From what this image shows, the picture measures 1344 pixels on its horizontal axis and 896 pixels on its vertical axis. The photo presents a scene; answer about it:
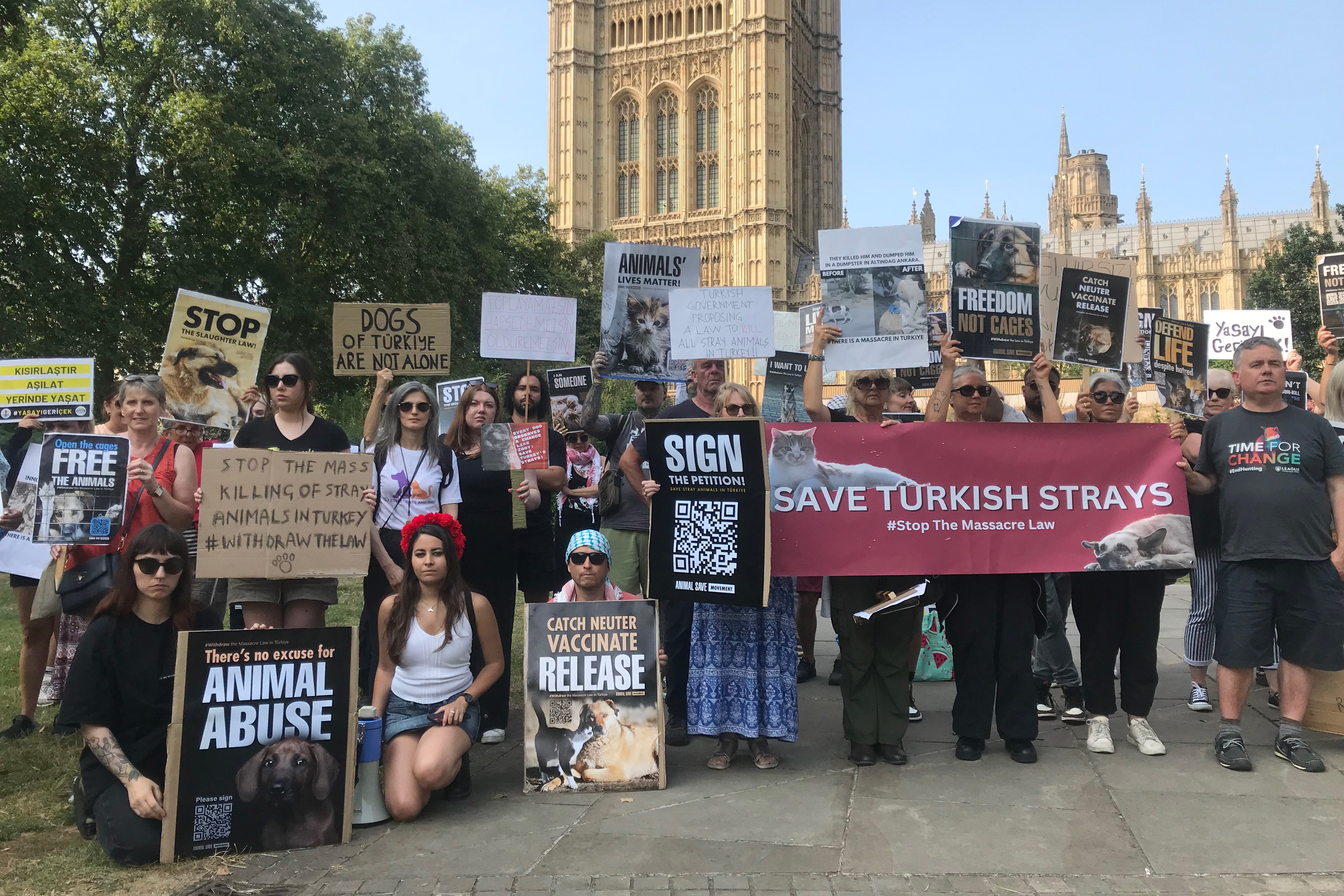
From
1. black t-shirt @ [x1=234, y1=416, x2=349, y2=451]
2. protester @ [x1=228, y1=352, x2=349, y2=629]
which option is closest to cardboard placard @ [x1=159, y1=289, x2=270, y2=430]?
protester @ [x1=228, y1=352, x2=349, y2=629]

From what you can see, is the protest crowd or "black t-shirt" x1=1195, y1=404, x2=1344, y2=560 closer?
the protest crowd

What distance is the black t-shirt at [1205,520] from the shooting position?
241 inches

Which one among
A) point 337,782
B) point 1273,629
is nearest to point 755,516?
point 337,782

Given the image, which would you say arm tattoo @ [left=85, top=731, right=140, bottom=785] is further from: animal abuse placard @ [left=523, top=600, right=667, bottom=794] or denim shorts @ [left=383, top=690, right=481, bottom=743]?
animal abuse placard @ [left=523, top=600, right=667, bottom=794]

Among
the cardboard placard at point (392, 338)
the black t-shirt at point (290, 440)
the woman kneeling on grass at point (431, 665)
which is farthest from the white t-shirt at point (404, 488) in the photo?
the cardboard placard at point (392, 338)

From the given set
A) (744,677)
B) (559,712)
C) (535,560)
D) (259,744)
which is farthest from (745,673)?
(259,744)

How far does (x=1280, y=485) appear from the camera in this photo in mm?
5273

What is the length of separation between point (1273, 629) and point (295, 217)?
70.3ft

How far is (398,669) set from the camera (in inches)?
193

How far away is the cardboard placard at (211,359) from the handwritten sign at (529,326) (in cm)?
150

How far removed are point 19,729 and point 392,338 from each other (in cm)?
319

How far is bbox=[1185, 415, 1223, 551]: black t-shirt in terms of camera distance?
6.13 m

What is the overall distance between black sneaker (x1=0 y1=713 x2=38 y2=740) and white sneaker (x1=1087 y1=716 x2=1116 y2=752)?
5.91 metres

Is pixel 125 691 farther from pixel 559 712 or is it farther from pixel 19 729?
pixel 19 729
